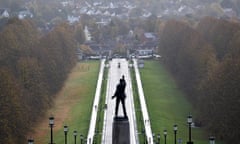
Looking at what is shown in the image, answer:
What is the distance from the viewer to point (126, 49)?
510 ft

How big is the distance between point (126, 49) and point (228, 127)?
8709 cm

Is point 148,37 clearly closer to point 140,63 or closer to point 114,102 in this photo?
point 140,63

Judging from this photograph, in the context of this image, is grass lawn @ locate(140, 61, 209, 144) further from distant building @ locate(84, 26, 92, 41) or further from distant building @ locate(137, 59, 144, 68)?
distant building @ locate(84, 26, 92, 41)

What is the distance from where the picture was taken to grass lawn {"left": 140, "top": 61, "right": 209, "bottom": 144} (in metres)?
77.4

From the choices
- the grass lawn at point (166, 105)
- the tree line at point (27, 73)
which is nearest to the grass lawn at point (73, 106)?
the tree line at point (27, 73)

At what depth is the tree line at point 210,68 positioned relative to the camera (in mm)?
70938

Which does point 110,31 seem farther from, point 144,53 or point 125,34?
point 144,53

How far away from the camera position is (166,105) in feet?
304

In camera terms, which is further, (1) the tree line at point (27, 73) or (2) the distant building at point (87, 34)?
(2) the distant building at point (87, 34)

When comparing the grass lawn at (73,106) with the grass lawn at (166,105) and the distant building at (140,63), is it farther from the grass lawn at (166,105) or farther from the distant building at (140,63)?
the grass lawn at (166,105)

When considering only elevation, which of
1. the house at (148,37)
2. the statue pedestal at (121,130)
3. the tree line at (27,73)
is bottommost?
the statue pedestal at (121,130)

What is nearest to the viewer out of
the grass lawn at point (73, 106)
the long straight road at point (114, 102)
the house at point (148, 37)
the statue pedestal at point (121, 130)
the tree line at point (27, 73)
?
the statue pedestal at point (121, 130)

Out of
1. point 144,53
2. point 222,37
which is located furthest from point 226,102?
point 144,53

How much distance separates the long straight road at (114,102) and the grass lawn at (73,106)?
70.7 inches
